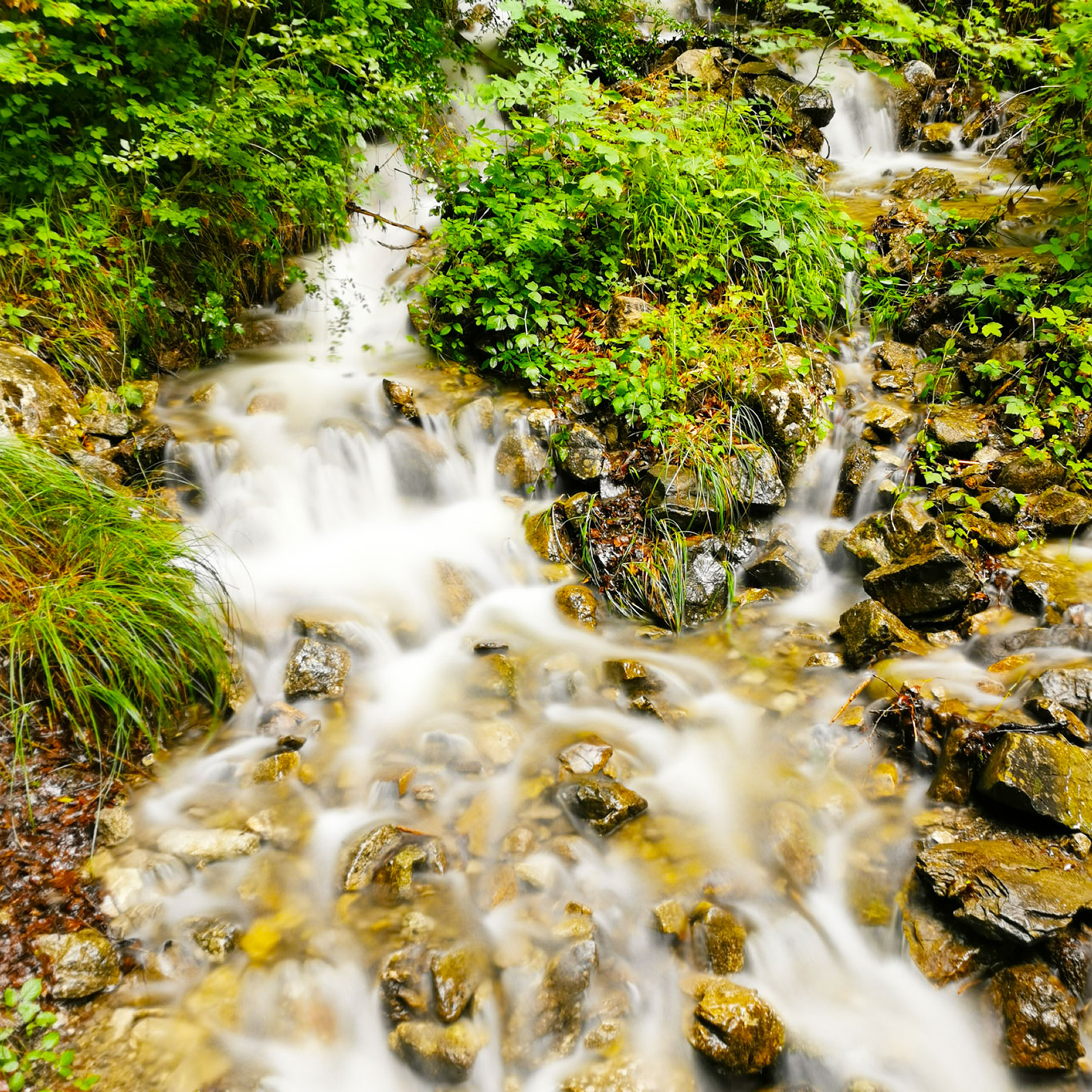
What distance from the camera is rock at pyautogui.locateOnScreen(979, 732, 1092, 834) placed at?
2541 millimetres

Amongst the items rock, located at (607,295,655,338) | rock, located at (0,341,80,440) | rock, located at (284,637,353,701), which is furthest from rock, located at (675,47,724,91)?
rock, located at (284,637,353,701)

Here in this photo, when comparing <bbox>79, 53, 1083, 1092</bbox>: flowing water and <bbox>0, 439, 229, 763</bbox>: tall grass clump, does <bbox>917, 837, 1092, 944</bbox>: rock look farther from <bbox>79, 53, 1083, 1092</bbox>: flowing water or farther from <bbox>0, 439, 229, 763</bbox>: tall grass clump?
<bbox>0, 439, 229, 763</bbox>: tall grass clump

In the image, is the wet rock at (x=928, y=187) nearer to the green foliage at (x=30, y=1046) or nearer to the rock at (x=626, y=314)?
the rock at (x=626, y=314)

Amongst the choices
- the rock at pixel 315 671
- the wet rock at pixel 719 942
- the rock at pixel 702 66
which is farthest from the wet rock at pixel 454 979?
the rock at pixel 702 66

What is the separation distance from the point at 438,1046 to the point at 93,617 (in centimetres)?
220

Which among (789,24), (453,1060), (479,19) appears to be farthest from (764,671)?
(789,24)

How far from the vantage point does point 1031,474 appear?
14.1ft

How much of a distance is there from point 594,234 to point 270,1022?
18.5 ft

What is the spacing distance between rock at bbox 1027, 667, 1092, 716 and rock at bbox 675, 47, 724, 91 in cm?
892

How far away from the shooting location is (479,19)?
27.7ft

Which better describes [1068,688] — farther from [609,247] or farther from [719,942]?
[609,247]

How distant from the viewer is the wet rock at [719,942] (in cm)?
249

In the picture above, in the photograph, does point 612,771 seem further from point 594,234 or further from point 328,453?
point 594,234

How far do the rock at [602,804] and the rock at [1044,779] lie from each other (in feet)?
4.96
